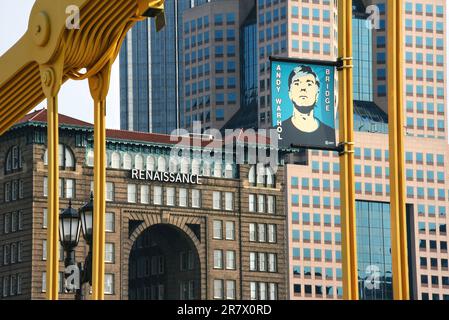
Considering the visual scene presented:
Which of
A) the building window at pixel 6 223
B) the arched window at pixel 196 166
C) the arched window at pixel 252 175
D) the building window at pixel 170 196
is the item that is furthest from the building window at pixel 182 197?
the building window at pixel 6 223

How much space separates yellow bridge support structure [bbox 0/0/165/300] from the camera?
64.0 ft

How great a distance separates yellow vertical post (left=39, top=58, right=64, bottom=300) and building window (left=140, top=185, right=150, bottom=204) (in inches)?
4154

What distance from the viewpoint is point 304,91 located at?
49.4 ft

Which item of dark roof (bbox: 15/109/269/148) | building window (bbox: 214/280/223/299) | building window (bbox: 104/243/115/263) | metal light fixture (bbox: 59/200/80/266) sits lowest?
building window (bbox: 214/280/223/299)

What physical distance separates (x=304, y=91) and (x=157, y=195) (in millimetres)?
112510

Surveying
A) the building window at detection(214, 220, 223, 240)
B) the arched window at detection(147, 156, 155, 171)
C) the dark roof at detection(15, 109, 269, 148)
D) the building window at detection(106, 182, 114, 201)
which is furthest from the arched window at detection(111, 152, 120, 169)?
the building window at detection(214, 220, 223, 240)

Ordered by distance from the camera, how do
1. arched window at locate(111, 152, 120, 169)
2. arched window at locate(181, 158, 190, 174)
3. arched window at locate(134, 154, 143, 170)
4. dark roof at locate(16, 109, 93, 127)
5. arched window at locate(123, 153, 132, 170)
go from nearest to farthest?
dark roof at locate(16, 109, 93, 127), arched window at locate(111, 152, 120, 169), arched window at locate(123, 153, 132, 170), arched window at locate(134, 154, 143, 170), arched window at locate(181, 158, 190, 174)

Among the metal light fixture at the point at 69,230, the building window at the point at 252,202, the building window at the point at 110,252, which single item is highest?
the building window at the point at 252,202

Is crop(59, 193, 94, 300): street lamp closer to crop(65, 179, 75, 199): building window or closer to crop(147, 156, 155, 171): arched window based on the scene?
crop(65, 179, 75, 199): building window

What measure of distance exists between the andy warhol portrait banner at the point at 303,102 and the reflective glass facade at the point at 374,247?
139 m

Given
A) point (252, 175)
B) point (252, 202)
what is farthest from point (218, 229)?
point (252, 175)

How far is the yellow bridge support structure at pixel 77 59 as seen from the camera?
19.5m

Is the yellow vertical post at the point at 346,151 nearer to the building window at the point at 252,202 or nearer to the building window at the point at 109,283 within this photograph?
the building window at the point at 109,283

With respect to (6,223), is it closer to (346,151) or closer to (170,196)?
(170,196)
